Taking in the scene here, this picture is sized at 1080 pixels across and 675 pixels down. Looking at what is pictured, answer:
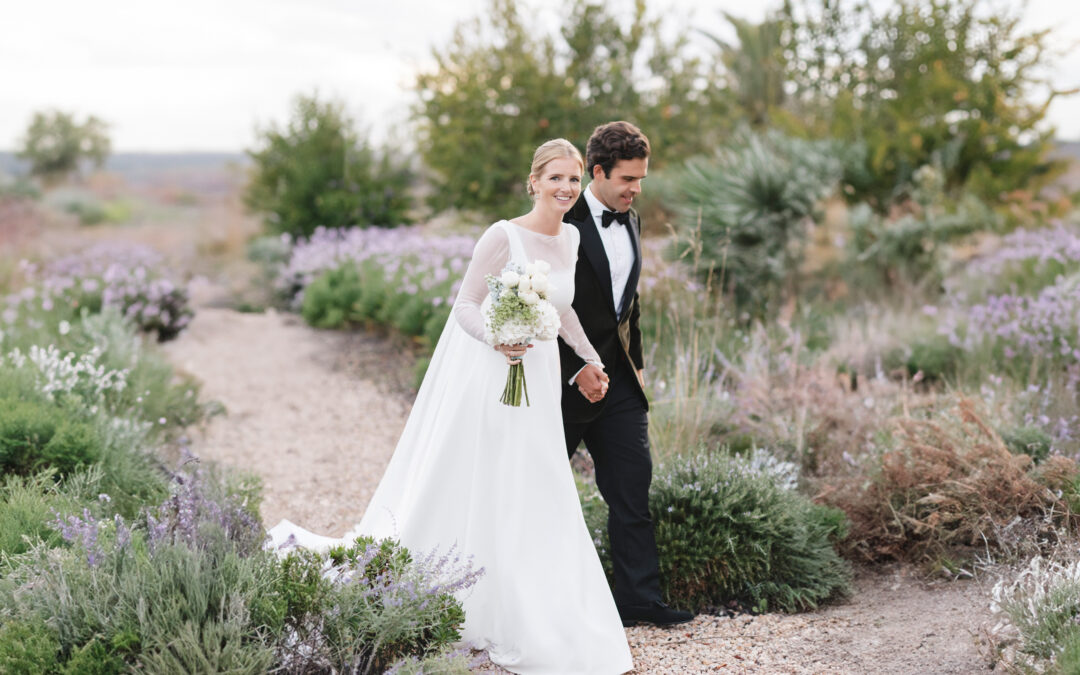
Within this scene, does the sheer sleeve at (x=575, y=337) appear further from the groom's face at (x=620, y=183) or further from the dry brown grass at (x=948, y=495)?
the dry brown grass at (x=948, y=495)

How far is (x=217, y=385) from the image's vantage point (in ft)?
27.1

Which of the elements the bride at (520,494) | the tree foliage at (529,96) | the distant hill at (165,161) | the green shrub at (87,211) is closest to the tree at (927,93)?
the tree foliage at (529,96)

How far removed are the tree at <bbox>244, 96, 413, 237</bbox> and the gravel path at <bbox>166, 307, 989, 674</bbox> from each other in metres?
2.38

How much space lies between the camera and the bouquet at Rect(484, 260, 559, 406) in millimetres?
3248

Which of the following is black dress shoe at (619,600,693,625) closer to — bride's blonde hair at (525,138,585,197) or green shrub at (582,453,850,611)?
green shrub at (582,453,850,611)

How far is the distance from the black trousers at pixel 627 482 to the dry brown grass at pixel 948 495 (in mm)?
1256

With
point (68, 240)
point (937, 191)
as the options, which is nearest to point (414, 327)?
point (937, 191)

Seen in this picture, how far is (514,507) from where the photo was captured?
3.50m

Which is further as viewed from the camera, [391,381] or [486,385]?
[391,381]

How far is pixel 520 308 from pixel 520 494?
2.35 ft

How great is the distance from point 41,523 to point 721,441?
3.55 m

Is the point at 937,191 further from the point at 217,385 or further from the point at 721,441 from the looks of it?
the point at 217,385

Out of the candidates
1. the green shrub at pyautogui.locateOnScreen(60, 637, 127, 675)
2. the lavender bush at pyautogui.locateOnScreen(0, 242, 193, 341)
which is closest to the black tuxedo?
the green shrub at pyautogui.locateOnScreen(60, 637, 127, 675)

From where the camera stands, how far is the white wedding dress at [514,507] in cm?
343
